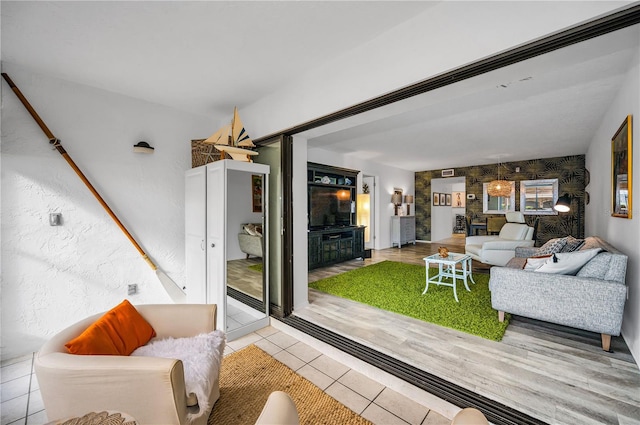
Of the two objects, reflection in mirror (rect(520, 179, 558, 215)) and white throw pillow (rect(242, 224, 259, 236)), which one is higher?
reflection in mirror (rect(520, 179, 558, 215))

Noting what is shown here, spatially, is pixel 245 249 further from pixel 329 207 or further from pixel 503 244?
pixel 503 244

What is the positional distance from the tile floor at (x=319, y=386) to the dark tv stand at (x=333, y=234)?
2.49 meters

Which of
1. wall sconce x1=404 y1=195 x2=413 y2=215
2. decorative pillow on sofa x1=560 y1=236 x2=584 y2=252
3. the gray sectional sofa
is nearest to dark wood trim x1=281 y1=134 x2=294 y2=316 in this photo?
the gray sectional sofa

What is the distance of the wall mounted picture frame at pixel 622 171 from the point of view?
85.7 inches

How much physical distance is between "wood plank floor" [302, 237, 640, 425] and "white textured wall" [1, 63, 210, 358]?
2.05 m

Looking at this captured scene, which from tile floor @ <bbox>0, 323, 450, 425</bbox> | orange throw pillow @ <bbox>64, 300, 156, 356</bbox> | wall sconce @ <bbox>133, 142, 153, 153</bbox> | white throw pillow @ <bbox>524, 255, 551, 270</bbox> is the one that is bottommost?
tile floor @ <bbox>0, 323, 450, 425</bbox>

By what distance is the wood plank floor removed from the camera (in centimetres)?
162

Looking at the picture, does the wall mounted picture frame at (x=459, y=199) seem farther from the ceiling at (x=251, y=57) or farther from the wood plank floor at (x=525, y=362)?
the wood plank floor at (x=525, y=362)

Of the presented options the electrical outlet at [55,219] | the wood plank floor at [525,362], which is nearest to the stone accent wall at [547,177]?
the wood plank floor at [525,362]

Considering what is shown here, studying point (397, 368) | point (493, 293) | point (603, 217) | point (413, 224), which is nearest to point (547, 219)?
point (413, 224)

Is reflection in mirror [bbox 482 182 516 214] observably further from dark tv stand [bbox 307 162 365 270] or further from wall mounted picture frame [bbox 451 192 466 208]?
dark tv stand [bbox 307 162 365 270]

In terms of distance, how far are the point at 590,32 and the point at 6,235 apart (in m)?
4.37

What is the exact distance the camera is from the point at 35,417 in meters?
1.72

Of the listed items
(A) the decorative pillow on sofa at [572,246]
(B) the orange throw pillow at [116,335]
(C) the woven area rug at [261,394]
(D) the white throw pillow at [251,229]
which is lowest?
(C) the woven area rug at [261,394]
